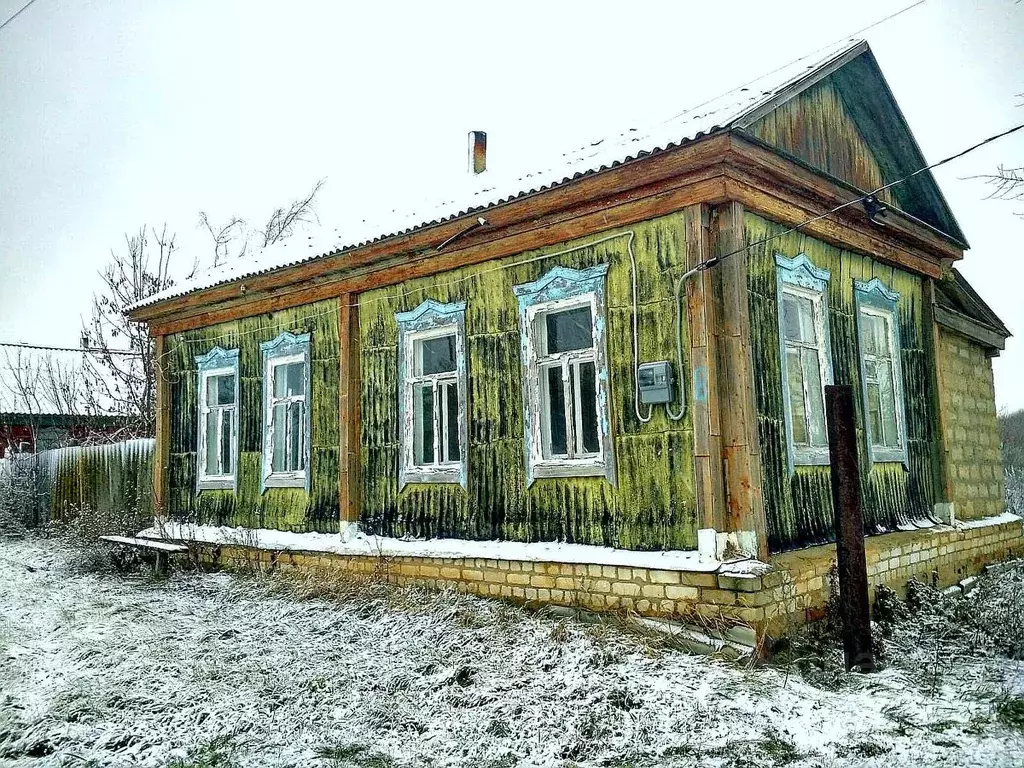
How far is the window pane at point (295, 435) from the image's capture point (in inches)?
408

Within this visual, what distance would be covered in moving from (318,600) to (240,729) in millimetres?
3247

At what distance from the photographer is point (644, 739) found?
4688 millimetres

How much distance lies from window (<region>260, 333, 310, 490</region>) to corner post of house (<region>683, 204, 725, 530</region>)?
5483mm

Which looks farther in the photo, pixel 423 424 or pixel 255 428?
pixel 255 428

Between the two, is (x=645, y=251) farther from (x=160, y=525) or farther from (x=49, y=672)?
(x=160, y=525)

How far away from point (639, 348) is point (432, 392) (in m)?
2.76

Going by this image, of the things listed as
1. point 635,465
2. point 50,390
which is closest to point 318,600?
point 635,465

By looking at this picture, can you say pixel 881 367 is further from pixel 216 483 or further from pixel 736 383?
pixel 216 483

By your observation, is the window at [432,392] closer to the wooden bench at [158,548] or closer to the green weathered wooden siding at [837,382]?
the green weathered wooden siding at [837,382]

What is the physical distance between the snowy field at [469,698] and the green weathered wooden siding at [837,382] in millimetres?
1271

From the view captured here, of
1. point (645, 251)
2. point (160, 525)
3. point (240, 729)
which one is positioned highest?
point (645, 251)

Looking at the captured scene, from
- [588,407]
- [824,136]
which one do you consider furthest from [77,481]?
[824,136]

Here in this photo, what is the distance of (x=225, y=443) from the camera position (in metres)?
11.4

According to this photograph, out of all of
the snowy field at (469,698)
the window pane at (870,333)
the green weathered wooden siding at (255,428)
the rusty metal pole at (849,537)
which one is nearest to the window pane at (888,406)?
the window pane at (870,333)
